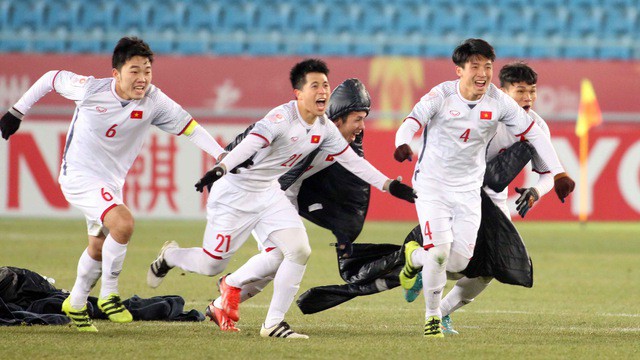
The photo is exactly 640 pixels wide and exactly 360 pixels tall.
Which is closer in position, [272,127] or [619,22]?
[272,127]

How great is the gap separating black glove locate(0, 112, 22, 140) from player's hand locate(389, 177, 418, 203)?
7.58 ft

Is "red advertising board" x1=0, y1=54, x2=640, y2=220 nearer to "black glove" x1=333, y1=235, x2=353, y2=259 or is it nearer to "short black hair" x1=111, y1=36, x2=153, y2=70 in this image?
"black glove" x1=333, y1=235, x2=353, y2=259

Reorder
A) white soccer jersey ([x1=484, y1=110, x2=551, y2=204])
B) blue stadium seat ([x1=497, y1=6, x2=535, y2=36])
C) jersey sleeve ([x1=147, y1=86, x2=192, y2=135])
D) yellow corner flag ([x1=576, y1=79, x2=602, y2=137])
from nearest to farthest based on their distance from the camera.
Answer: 1. jersey sleeve ([x1=147, y1=86, x2=192, y2=135])
2. white soccer jersey ([x1=484, y1=110, x2=551, y2=204])
3. yellow corner flag ([x1=576, y1=79, x2=602, y2=137])
4. blue stadium seat ([x1=497, y1=6, x2=535, y2=36])

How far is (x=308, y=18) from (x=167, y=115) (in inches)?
450

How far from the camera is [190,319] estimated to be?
7367mm

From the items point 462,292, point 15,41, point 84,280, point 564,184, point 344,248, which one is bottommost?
point 462,292

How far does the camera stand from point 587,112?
53.6 feet

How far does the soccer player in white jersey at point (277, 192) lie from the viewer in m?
6.58

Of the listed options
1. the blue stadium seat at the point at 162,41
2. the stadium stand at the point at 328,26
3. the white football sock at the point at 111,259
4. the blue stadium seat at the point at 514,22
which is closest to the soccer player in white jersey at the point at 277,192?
the white football sock at the point at 111,259

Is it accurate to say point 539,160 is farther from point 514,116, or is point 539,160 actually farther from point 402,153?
point 402,153

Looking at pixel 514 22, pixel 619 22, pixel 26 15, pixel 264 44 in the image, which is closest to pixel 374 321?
pixel 264 44

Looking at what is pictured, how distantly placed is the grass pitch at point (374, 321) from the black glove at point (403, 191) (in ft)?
2.63

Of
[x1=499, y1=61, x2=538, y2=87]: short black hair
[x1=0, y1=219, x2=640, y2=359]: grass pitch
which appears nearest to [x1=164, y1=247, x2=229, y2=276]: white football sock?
[x1=0, y1=219, x2=640, y2=359]: grass pitch

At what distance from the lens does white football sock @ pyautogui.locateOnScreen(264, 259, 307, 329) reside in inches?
259
